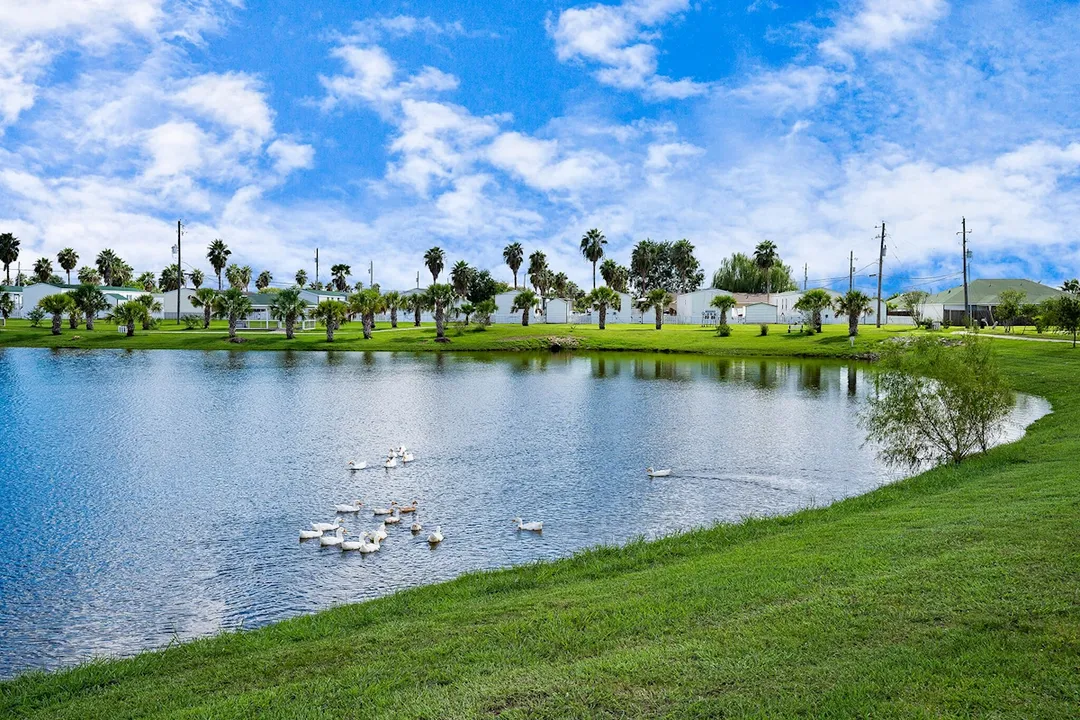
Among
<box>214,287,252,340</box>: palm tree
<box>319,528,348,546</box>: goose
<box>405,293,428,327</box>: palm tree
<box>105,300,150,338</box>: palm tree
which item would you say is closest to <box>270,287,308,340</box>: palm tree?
<box>214,287,252,340</box>: palm tree

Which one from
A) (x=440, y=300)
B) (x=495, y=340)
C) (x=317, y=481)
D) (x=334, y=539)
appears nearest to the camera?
(x=334, y=539)

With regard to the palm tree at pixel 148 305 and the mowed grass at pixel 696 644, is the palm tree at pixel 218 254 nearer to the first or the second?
the palm tree at pixel 148 305

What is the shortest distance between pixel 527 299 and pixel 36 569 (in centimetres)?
Result: 11283

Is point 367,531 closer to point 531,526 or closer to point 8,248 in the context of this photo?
point 531,526

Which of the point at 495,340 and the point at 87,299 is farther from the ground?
the point at 87,299

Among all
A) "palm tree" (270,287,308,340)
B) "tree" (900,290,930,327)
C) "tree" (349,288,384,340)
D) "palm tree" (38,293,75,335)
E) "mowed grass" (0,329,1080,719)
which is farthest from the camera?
Result: "tree" (900,290,930,327)

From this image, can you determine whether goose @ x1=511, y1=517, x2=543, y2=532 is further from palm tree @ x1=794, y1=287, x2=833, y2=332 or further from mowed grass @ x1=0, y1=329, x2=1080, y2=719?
palm tree @ x1=794, y1=287, x2=833, y2=332

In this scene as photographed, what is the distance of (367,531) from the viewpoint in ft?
66.3

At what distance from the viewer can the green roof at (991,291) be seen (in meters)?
131

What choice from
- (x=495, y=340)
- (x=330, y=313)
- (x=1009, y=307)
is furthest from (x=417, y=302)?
(x=1009, y=307)

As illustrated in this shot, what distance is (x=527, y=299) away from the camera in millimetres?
128375

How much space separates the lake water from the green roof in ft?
309

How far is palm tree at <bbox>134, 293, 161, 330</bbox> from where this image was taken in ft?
387

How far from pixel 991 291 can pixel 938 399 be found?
129 metres
